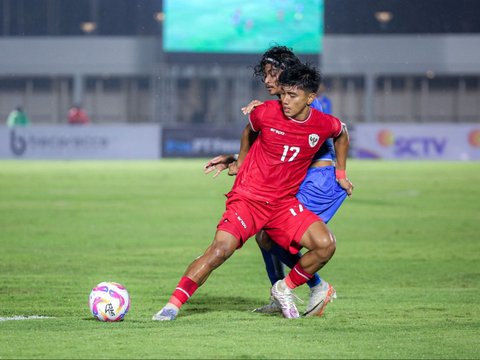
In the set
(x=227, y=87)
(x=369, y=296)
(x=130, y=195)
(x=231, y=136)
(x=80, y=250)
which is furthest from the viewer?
(x=227, y=87)

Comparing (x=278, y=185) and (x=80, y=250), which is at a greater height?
(x=278, y=185)

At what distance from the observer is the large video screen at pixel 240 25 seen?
4712cm

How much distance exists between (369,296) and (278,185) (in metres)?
2.20

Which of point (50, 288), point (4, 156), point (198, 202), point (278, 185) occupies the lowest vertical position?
point (4, 156)

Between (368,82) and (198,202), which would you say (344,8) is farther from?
(198,202)

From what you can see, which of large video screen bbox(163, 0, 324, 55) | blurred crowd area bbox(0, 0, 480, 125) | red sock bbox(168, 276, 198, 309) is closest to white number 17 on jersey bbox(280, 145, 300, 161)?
red sock bbox(168, 276, 198, 309)

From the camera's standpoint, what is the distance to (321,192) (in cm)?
885

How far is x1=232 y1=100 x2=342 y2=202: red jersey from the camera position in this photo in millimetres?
8453

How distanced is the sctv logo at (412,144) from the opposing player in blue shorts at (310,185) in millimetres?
31302

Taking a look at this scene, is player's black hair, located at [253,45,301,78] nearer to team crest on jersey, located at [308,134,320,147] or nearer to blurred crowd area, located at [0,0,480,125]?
team crest on jersey, located at [308,134,320,147]

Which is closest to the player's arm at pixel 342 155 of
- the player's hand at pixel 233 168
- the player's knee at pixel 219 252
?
the player's hand at pixel 233 168

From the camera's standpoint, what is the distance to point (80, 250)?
46.3ft

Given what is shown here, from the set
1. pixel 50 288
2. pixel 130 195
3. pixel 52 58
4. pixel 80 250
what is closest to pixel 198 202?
pixel 130 195

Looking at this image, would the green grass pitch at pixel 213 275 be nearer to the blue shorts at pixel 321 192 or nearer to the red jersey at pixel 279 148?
the blue shorts at pixel 321 192
